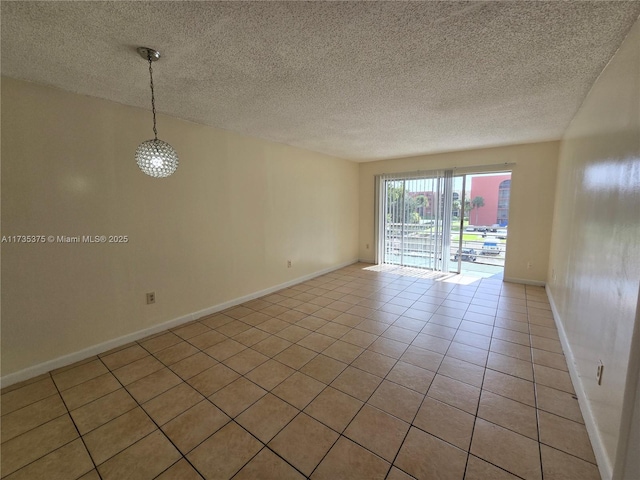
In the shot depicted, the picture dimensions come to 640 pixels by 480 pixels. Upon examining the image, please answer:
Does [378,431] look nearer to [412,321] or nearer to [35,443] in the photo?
[412,321]

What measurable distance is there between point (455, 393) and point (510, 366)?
664 mm

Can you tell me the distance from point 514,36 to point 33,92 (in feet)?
10.7

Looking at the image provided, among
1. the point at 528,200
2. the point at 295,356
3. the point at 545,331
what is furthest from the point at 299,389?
the point at 528,200

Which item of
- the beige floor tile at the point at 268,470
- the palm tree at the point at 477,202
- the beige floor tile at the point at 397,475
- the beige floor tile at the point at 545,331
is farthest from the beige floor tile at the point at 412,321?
the palm tree at the point at 477,202

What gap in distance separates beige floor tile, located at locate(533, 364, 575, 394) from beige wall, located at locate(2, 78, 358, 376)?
3165 mm

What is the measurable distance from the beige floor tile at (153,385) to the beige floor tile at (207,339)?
41 cm

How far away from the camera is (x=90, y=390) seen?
1906 millimetres

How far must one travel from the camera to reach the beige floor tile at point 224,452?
4.36ft

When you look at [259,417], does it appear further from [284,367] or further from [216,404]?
[284,367]

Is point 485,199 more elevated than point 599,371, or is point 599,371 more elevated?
point 485,199

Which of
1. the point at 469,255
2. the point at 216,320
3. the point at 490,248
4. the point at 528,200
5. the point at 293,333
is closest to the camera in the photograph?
the point at 293,333

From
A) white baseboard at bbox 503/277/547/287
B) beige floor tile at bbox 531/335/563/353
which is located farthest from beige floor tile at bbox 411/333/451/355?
white baseboard at bbox 503/277/547/287

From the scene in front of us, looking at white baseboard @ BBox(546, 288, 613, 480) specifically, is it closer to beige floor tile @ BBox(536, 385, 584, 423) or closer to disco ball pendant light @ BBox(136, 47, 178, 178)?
beige floor tile @ BBox(536, 385, 584, 423)

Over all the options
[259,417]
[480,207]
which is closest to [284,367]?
[259,417]
